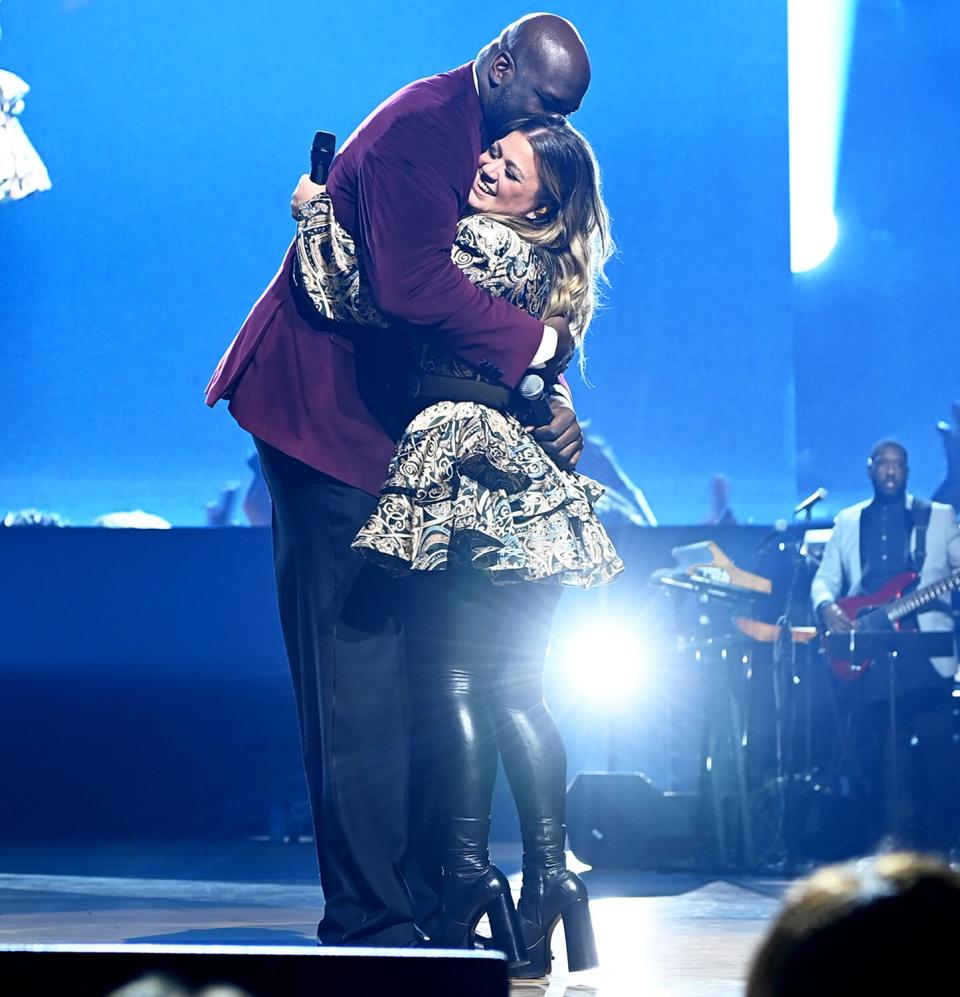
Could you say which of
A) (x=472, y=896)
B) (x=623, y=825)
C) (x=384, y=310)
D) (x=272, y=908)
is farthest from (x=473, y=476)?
(x=623, y=825)

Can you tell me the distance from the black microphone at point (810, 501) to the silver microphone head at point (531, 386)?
279 centimetres

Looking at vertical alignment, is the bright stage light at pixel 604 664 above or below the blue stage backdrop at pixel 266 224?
below

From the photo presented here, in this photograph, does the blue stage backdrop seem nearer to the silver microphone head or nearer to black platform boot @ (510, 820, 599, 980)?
the silver microphone head

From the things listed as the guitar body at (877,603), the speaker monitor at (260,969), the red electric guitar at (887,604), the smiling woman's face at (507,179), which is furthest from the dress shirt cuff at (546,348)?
the guitar body at (877,603)

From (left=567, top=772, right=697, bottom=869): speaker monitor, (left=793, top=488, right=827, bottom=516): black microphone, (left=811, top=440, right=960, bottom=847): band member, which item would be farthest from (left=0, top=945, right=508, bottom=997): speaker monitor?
(left=793, top=488, right=827, bottom=516): black microphone

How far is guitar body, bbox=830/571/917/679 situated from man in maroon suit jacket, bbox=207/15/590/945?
2.98m

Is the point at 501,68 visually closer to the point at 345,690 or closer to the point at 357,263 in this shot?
the point at 357,263

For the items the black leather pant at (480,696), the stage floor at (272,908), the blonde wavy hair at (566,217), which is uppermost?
the blonde wavy hair at (566,217)

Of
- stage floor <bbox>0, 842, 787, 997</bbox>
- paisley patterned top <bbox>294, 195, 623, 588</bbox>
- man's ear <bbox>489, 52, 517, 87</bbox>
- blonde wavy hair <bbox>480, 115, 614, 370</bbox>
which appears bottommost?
stage floor <bbox>0, 842, 787, 997</bbox>

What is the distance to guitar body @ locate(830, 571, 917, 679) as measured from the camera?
4.65m

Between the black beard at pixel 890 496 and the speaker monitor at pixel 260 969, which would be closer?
the speaker monitor at pixel 260 969

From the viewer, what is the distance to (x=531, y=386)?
184 cm

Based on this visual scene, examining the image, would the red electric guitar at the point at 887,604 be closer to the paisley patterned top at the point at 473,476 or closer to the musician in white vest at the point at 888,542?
the musician in white vest at the point at 888,542

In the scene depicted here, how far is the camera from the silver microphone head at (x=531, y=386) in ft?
6.04
